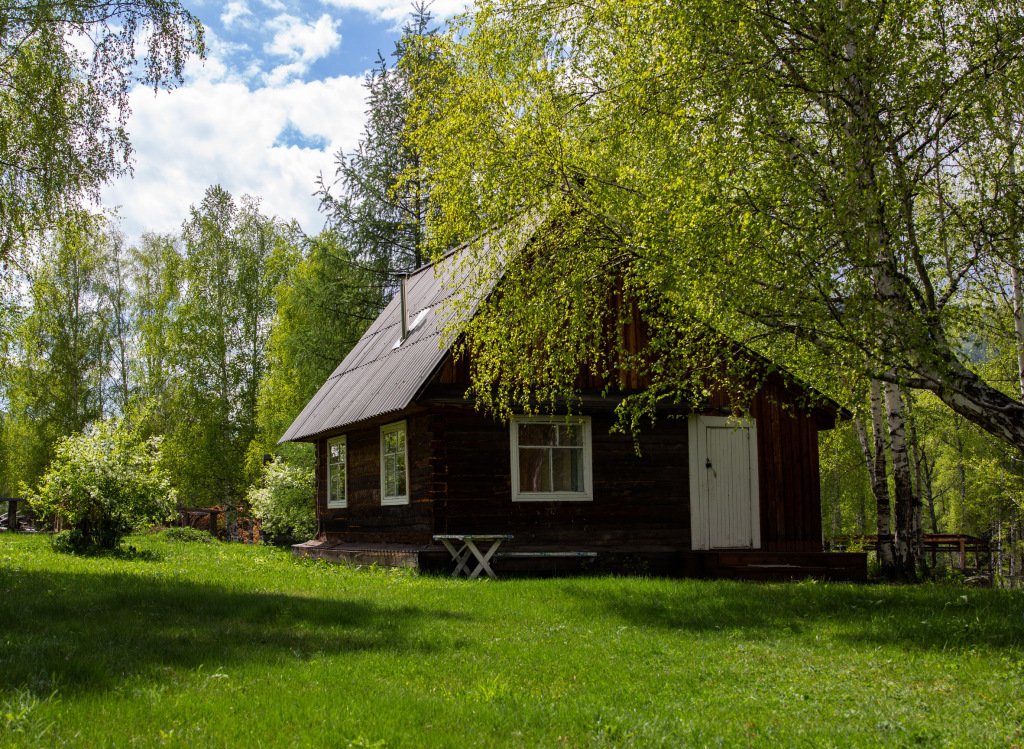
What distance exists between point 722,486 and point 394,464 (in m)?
6.06

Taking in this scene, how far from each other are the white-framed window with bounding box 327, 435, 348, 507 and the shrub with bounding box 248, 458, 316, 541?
A: 4088 millimetres

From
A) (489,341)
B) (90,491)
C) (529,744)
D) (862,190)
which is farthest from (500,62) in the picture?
(90,491)

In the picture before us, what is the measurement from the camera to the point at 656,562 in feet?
49.9

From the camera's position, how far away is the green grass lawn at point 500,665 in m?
4.86

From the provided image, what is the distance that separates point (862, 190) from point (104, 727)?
24.8 ft

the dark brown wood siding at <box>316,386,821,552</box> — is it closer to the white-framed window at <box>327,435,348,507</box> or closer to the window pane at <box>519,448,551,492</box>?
the window pane at <box>519,448,551,492</box>

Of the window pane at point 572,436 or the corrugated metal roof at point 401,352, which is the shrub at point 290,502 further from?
the window pane at point 572,436

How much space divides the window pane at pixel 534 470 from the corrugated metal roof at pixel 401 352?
7.85 ft

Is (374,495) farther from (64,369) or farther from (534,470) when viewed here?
(64,369)

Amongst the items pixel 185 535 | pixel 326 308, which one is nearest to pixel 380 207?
pixel 326 308

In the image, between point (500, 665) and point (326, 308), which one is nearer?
point (500, 665)

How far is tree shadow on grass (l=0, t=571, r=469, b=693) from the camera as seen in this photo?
594cm

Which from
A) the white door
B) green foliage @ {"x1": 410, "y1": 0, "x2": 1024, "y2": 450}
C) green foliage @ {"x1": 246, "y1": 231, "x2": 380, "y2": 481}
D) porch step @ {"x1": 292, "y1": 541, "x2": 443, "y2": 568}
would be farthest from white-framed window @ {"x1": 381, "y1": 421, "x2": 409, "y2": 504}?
green foliage @ {"x1": 246, "y1": 231, "x2": 380, "y2": 481}

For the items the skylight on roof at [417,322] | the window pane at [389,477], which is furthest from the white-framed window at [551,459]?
the skylight on roof at [417,322]
